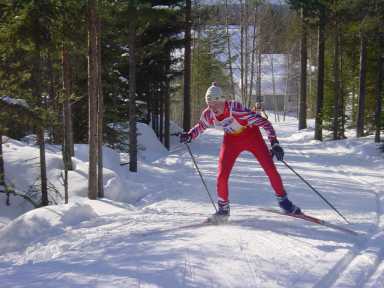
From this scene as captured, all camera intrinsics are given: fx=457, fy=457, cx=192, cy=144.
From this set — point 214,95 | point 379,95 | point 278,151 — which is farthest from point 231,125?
point 379,95

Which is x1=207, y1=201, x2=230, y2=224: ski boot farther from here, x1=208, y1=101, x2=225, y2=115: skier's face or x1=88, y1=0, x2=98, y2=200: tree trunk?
x1=88, y1=0, x2=98, y2=200: tree trunk

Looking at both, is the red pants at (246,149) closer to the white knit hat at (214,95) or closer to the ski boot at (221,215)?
the ski boot at (221,215)

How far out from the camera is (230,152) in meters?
6.93

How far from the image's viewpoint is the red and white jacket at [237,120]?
6703 mm

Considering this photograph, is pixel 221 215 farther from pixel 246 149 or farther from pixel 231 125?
pixel 231 125

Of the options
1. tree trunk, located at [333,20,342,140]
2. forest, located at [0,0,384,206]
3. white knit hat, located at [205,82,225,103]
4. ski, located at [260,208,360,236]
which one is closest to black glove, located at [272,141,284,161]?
ski, located at [260,208,360,236]

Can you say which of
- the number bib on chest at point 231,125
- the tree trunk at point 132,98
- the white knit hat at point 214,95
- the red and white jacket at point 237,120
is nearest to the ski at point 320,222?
the red and white jacket at point 237,120

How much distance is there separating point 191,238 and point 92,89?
16.3 feet

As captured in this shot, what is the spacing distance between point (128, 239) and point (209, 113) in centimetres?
221

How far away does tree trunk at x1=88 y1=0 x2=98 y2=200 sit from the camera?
9.46m

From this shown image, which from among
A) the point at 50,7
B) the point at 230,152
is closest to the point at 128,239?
the point at 230,152

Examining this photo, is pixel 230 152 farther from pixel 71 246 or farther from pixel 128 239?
pixel 71 246

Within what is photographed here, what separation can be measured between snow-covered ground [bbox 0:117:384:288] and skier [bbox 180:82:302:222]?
0.37 meters

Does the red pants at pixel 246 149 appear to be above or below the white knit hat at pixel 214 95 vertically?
below
